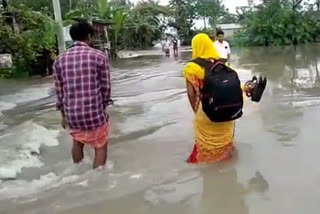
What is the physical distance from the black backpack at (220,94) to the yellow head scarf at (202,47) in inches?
5.3

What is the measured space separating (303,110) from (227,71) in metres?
3.88

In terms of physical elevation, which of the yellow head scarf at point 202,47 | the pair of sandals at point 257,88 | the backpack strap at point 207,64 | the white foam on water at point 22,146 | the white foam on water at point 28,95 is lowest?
the white foam on water at point 28,95

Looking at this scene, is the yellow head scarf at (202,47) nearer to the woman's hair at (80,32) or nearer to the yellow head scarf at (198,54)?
the yellow head scarf at (198,54)

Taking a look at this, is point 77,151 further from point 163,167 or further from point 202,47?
point 202,47

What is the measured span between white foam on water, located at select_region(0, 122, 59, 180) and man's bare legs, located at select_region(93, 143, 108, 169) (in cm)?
104

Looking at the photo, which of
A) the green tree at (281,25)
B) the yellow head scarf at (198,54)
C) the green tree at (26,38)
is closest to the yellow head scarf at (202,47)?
the yellow head scarf at (198,54)

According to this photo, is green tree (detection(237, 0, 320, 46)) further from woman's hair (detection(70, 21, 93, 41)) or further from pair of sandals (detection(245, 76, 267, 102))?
woman's hair (detection(70, 21, 93, 41))

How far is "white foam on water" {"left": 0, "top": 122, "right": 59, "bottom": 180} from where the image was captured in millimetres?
5832

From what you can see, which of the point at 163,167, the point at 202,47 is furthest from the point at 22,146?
the point at 202,47

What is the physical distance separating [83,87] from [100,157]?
82 centimetres

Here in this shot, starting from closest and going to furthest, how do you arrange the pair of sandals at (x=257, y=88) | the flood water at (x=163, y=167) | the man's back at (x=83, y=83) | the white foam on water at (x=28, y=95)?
1. the flood water at (x=163, y=167)
2. the man's back at (x=83, y=83)
3. the pair of sandals at (x=257, y=88)
4. the white foam on water at (x=28, y=95)

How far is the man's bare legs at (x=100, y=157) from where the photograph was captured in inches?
198

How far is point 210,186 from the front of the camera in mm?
4828

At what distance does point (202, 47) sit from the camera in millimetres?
5113
